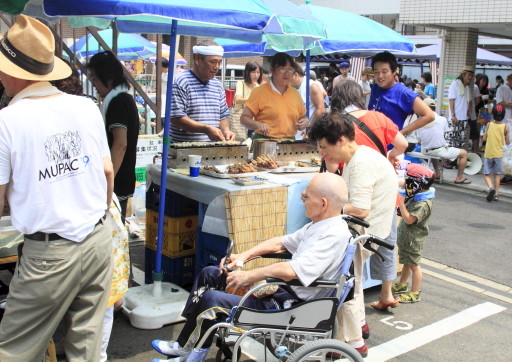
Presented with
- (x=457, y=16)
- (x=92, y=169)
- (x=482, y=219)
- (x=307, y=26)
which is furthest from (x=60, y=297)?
(x=457, y=16)

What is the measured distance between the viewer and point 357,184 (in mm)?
3854

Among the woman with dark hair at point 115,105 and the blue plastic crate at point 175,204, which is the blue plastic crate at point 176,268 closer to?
the blue plastic crate at point 175,204

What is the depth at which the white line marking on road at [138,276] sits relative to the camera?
5416 millimetres

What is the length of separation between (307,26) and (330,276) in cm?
250

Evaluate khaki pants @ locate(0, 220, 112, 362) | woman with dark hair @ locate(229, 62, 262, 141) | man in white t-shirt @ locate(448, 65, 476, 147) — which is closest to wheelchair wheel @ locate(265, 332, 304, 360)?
khaki pants @ locate(0, 220, 112, 362)

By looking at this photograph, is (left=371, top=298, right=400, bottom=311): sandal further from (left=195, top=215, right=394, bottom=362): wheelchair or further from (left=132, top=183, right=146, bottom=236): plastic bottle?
(left=132, top=183, right=146, bottom=236): plastic bottle

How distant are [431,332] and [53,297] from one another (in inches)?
124

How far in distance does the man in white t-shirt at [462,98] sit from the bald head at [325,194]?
10.3 meters

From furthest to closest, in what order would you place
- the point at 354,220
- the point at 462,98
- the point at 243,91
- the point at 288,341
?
the point at 462,98
the point at 243,91
the point at 354,220
the point at 288,341

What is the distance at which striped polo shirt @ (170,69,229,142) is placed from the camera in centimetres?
558

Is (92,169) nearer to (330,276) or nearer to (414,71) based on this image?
(330,276)

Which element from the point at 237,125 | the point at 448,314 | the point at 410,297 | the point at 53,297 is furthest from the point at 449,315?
the point at 237,125

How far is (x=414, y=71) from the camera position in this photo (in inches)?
1161

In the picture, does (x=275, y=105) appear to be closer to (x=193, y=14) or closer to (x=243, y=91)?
(x=193, y=14)
